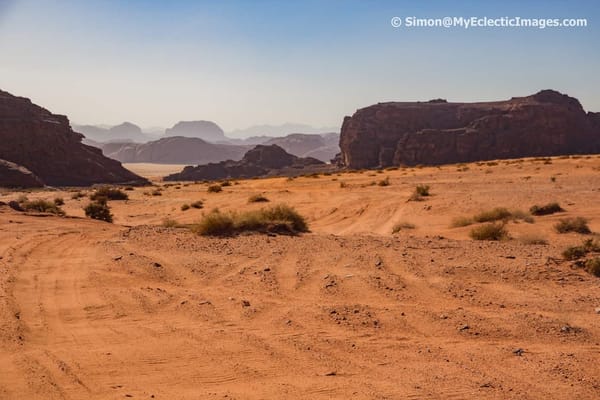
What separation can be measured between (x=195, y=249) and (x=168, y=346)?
543 cm

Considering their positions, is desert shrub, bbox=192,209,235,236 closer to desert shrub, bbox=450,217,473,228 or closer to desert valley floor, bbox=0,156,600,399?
desert valley floor, bbox=0,156,600,399

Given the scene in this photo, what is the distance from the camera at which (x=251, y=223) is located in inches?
525

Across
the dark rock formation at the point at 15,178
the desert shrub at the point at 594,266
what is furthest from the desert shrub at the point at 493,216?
the dark rock formation at the point at 15,178

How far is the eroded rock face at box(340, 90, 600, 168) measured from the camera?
84000 millimetres

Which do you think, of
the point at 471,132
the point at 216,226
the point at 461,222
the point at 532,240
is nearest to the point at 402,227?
the point at 461,222

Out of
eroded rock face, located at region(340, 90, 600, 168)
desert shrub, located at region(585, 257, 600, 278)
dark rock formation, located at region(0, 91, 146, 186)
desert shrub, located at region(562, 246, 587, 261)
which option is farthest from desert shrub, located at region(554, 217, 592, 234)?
eroded rock face, located at region(340, 90, 600, 168)

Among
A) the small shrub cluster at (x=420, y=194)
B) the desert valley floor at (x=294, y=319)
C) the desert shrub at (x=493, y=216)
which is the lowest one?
the desert valley floor at (x=294, y=319)

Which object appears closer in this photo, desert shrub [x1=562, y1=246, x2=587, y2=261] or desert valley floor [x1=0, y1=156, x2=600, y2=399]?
desert valley floor [x1=0, y1=156, x2=600, y2=399]

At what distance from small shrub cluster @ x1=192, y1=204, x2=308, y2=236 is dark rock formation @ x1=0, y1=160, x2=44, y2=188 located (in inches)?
1772

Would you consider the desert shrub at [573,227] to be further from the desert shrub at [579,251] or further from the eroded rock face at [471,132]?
the eroded rock face at [471,132]

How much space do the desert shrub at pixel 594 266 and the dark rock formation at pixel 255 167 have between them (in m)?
81.6

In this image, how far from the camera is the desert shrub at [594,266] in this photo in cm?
848

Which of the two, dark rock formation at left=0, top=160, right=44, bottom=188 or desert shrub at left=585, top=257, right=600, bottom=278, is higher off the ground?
dark rock formation at left=0, top=160, right=44, bottom=188

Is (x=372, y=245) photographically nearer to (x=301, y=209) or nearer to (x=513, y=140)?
(x=301, y=209)
